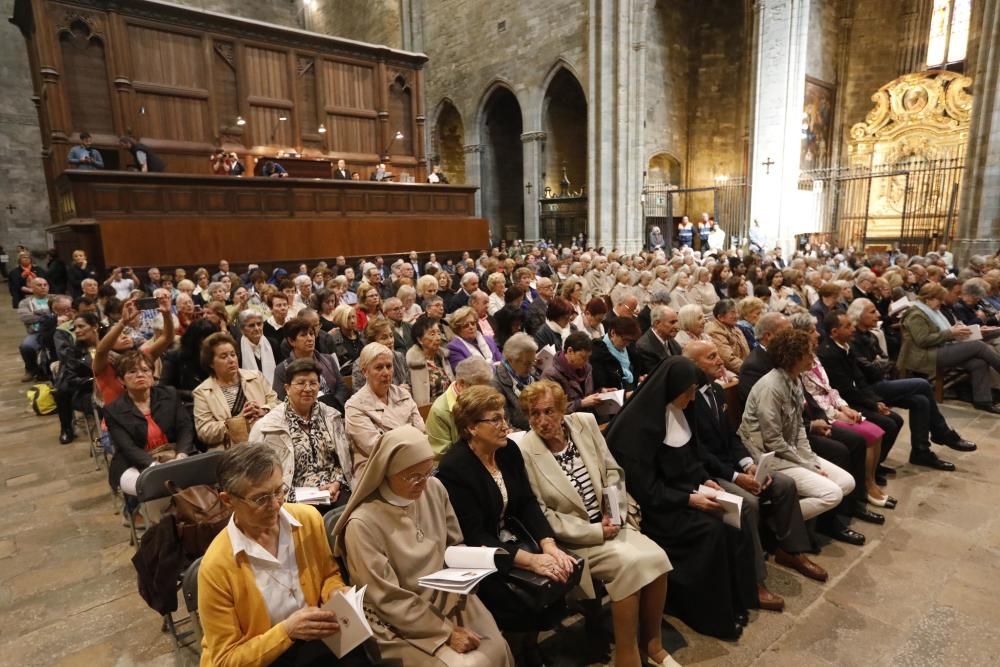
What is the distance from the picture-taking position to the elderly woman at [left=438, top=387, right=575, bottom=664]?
2275 mm

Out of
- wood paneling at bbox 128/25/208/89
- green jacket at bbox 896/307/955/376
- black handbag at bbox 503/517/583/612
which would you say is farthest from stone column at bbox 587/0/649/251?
Answer: black handbag at bbox 503/517/583/612

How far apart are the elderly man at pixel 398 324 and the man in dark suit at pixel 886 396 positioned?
354 cm

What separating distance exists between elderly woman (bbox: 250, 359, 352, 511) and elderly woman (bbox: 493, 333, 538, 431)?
1.04 meters

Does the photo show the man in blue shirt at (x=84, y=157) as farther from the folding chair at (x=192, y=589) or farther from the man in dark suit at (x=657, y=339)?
the folding chair at (x=192, y=589)

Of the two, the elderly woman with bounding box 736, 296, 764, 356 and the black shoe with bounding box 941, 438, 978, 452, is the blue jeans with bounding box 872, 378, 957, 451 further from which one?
the elderly woman with bounding box 736, 296, 764, 356

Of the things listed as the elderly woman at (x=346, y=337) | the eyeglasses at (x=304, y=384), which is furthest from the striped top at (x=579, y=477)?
the elderly woman at (x=346, y=337)

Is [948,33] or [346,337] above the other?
[948,33]

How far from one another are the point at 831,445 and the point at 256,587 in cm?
360

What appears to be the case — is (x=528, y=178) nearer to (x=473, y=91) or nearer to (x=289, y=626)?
(x=473, y=91)

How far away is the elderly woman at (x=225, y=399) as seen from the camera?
328 centimetres

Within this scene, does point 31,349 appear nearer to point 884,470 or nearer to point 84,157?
point 84,157

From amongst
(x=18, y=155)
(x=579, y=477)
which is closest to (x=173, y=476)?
(x=579, y=477)

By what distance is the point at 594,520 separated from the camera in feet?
8.80

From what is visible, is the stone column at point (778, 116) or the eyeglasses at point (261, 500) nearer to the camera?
the eyeglasses at point (261, 500)
